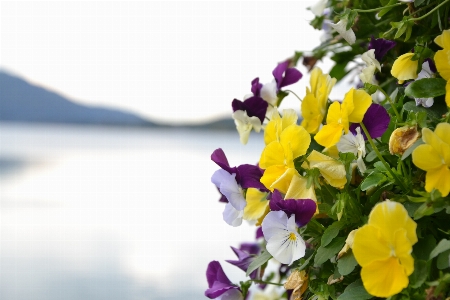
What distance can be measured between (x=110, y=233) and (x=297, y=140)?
1690mm

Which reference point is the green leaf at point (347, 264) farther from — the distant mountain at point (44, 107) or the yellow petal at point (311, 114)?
the distant mountain at point (44, 107)

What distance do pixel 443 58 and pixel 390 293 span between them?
18cm

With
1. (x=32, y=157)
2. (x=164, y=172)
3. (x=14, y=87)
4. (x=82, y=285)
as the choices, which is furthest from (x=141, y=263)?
(x=14, y=87)

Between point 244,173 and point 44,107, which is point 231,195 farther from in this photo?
point 44,107

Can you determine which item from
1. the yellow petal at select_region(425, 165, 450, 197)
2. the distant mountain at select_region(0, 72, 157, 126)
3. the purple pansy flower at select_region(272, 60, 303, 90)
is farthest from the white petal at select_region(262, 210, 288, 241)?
the distant mountain at select_region(0, 72, 157, 126)

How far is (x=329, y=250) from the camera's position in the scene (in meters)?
0.37

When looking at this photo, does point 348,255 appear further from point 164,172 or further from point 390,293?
point 164,172

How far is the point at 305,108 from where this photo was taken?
1.44 ft

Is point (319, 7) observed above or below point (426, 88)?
above

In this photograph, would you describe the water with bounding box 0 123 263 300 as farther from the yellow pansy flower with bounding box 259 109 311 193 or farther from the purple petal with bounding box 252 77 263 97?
the yellow pansy flower with bounding box 259 109 311 193

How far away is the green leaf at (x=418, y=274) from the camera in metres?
0.29

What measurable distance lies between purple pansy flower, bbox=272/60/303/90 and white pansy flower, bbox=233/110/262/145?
0.22ft

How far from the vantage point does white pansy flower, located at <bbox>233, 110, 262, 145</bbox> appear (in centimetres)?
49

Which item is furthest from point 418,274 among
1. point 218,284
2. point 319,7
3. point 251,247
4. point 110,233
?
point 110,233
